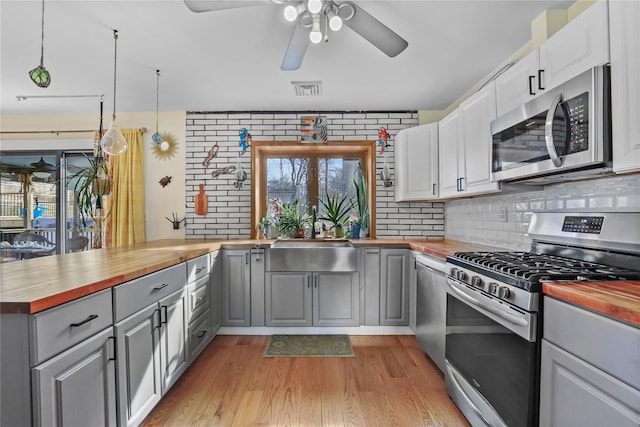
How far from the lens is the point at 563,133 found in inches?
55.6

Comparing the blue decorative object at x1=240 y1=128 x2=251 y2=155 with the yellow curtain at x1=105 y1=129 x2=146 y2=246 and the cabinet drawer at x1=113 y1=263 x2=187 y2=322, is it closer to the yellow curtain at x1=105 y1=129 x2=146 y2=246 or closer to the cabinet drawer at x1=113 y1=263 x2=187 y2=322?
the yellow curtain at x1=105 y1=129 x2=146 y2=246

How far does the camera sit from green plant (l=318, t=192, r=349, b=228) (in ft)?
11.6

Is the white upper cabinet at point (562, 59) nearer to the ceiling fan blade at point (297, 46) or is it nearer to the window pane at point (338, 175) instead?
the ceiling fan blade at point (297, 46)

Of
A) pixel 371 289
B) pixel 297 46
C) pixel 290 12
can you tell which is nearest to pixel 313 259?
pixel 371 289

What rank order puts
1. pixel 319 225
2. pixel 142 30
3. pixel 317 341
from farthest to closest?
pixel 319 225, pixel 317 341, pixel 142 30

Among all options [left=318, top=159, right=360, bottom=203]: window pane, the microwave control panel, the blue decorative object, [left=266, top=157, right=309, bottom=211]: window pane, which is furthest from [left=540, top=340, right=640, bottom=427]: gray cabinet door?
the blue decorative object

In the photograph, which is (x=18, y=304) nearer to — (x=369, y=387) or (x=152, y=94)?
(x=369, y=387)

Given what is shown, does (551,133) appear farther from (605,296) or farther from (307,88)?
(307,88)

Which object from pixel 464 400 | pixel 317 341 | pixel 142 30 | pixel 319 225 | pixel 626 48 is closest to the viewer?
pixel 626 48

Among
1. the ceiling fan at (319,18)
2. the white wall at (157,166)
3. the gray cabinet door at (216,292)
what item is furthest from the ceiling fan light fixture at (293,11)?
the white wall at (157,166)

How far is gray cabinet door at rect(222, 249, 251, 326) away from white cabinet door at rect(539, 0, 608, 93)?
2.57m

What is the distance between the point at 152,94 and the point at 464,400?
11.8 ft

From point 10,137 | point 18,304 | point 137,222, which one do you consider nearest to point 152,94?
point 137,222

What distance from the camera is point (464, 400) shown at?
5.64 ft
